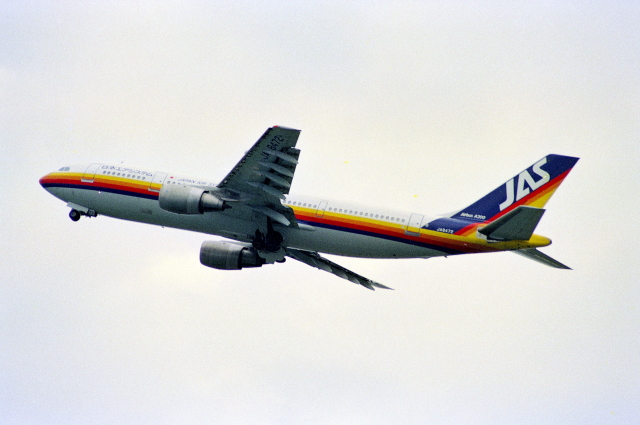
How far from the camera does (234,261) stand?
164ft

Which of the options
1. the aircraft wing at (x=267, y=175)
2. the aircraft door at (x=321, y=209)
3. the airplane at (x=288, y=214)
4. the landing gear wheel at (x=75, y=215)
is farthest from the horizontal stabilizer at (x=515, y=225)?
the landing gear wheel at (x=75, y=215)

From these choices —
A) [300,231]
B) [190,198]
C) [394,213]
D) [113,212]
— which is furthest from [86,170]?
[394,213]

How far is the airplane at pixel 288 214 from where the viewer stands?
41.9 meters

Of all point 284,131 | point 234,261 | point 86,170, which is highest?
point 284,131

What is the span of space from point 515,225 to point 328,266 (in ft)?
53.9

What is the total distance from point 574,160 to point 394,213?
955 cm

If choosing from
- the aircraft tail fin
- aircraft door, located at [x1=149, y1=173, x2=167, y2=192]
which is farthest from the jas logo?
aircraft door, located at [x1=149, y1=173, x2=167, y2=192]

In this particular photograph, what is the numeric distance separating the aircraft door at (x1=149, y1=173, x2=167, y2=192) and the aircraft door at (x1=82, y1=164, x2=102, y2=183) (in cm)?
446

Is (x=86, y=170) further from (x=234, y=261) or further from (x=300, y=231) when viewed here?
(x=300, y=231)

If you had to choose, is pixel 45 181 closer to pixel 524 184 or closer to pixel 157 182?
pixel 157 182

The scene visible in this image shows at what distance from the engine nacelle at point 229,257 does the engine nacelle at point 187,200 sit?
631 centimetres

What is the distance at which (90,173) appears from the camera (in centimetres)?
5050

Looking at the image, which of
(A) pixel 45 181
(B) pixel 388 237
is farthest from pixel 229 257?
(A) pixel 45 181

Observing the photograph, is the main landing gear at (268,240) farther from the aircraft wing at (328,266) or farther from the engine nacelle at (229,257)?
the aircraft wing at (328,266)
